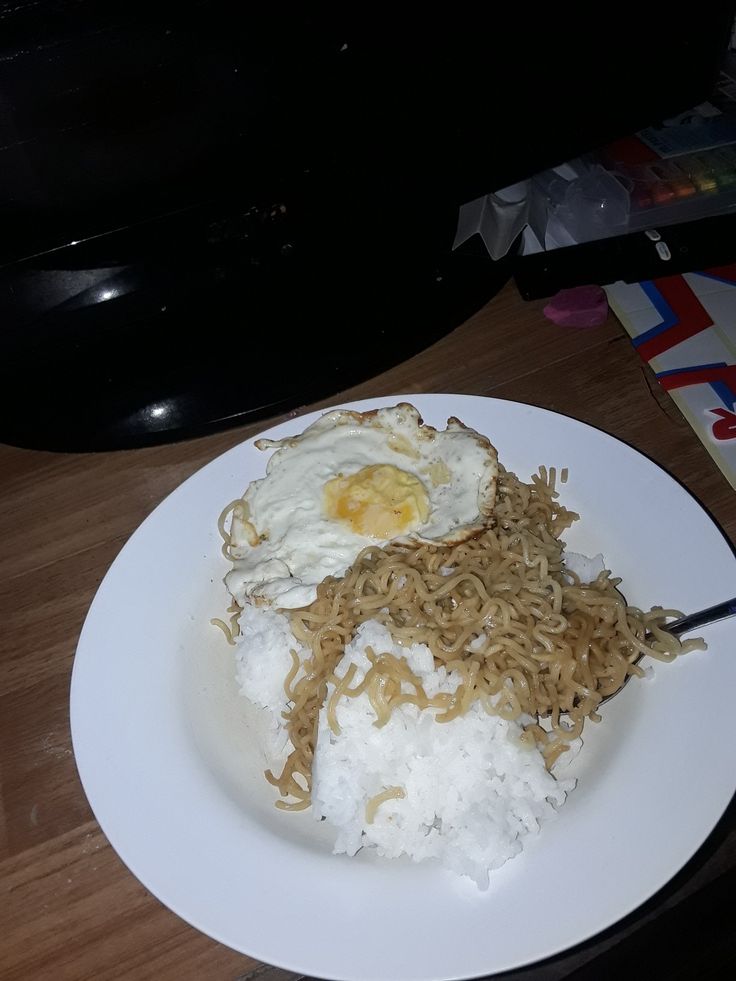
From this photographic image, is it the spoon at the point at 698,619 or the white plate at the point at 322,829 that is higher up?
the spoon at the point at 698,619

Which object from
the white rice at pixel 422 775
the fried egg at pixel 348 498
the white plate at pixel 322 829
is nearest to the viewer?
the white plate at pixel 322 829

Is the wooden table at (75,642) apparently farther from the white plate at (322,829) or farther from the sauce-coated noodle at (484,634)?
the sauce-coated noodle at (484,634)

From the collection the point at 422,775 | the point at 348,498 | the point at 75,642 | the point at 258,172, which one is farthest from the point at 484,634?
the point at 258,172

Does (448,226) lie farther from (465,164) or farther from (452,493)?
Result: (452,493)

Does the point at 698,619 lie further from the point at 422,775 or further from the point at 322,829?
the point at 322,829

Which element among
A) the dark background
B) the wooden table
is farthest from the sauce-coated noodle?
the dark background

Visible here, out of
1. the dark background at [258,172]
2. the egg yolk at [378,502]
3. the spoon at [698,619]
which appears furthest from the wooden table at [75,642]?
the egg yolk at [378,502]

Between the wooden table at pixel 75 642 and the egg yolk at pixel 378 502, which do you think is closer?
the wooden table at pixel 75 642
